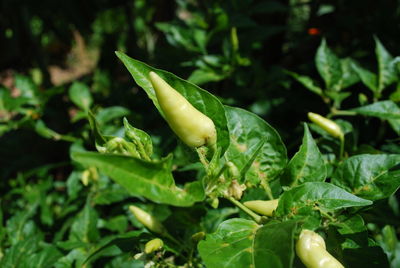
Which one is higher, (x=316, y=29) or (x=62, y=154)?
(x=316, y=29)

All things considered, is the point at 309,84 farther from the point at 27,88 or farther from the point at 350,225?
the point at 27,88

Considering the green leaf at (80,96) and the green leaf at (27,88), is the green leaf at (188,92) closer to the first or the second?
the green leaf at (80,96)

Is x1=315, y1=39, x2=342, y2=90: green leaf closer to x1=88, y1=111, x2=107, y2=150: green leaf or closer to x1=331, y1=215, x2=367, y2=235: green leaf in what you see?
x1=331, y1=215, x2=367, y2=235: green leaf

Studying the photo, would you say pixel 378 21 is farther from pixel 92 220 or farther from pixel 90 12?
pixel 90 12

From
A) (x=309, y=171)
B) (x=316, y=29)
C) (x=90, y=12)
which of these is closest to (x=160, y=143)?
(x=309, y=171)

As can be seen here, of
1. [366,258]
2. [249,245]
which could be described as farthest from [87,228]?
[366,258]
